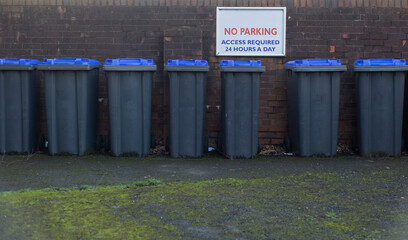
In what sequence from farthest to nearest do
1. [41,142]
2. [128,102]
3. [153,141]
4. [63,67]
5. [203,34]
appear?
[203,34] → [153,141] → [41,142] → [128,102] → [63,67]

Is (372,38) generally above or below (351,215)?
above

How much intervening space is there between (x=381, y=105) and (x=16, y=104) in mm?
5390

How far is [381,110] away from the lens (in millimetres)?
7914

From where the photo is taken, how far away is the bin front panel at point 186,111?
784 cm

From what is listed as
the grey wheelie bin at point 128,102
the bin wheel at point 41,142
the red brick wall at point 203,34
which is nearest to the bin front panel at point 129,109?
the grey wheelie bin at point 128,102

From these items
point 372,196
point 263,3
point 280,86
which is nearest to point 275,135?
point 280,86

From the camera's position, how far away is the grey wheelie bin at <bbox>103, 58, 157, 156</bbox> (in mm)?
7773

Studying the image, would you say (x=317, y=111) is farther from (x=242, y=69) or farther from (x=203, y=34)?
(x=203, y=34)

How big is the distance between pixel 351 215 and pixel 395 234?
0.57 m

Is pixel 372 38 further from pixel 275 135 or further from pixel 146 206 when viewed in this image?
pixel 146 206

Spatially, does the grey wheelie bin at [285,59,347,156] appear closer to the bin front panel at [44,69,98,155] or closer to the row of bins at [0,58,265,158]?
the row of bins at [0,58,265,158]

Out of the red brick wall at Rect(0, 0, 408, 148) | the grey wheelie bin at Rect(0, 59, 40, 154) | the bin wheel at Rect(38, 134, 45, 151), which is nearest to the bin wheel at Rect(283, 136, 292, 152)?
the red brick wall at Rect(0, 0, 408, 148)

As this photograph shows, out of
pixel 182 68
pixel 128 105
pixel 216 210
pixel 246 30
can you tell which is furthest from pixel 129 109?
pixel 216 210

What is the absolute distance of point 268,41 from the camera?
8.88m
